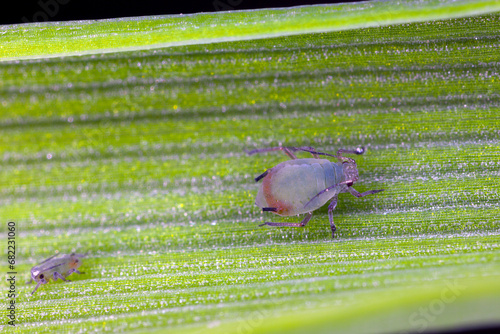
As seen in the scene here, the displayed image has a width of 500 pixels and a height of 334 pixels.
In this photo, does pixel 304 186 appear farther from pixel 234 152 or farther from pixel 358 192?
pixel 234 152

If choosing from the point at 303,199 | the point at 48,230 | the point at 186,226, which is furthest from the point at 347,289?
the point at 48,230

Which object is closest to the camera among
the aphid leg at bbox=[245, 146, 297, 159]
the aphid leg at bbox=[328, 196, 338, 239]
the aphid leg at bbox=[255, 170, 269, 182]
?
the aphid leg at bbox=[328, 196, 338, 239]

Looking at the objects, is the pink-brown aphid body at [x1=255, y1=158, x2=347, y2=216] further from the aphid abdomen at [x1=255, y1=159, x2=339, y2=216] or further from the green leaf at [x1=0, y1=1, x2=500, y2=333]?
the green leaf at [x1=0, y1=1, x2=500, y2=333]

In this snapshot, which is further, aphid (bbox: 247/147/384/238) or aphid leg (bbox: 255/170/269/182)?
aphid leg (bbox: 255/170/269/182)

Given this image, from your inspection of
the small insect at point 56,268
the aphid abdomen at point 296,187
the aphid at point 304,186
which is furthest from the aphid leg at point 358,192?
the small insect at point 56,268

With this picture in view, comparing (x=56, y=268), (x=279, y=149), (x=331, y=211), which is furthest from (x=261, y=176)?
(x=56, y=268)

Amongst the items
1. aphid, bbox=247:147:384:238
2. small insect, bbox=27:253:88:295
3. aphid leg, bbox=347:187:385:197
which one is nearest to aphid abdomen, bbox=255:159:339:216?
aphid, bbox=247:147:384:238

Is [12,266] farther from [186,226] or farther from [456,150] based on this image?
[456,150]
